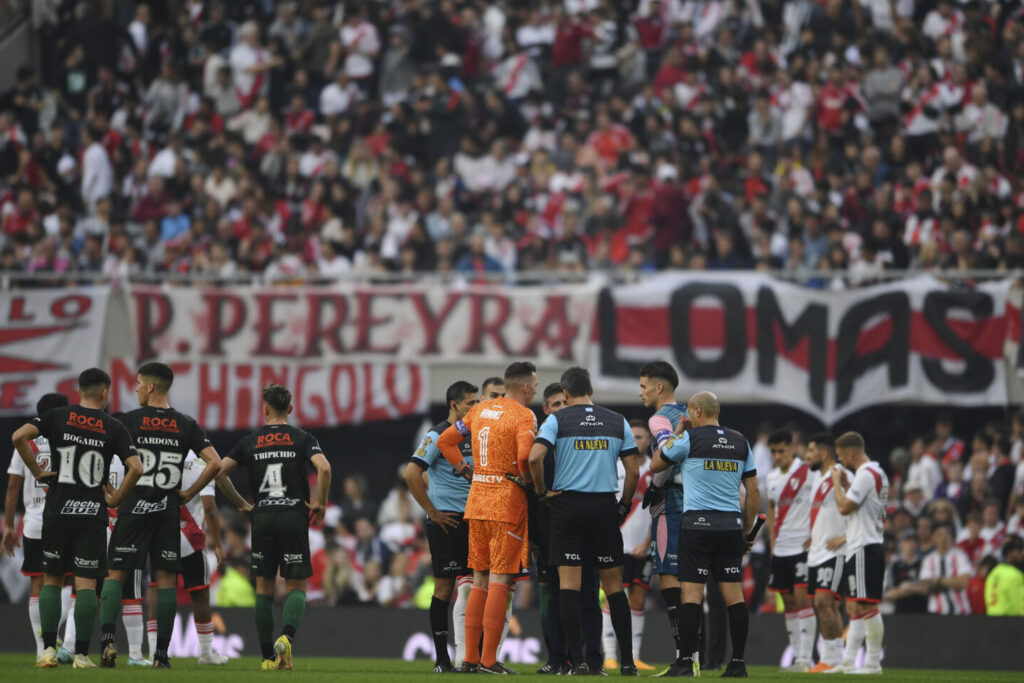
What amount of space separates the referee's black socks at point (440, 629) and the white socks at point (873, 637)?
177 inches

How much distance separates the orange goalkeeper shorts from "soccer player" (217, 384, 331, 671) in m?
1.45

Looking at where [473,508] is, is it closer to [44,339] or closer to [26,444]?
[26,444]

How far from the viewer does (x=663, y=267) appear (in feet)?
77.7

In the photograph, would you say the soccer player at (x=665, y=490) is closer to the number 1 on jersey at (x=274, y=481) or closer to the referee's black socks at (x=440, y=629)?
the referee's black socks at (x=440, y=629)

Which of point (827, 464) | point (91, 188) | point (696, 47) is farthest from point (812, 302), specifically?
point (91, 188)

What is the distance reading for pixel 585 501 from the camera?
1209 cm

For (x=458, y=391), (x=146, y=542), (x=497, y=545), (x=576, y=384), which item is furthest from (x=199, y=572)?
(x=576, y=384)

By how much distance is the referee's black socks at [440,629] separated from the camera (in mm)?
12836

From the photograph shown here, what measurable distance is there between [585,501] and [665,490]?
120cm

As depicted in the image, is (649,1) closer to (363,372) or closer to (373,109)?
(373,109)

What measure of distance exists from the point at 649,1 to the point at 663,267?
6785mm

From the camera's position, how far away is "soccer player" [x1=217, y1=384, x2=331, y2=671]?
1292 centimetres

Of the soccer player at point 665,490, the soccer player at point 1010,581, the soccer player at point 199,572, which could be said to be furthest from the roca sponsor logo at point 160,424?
the soccer player at point 1010,581

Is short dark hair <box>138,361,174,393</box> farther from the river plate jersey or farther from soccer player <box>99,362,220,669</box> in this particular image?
the river plate jersey
